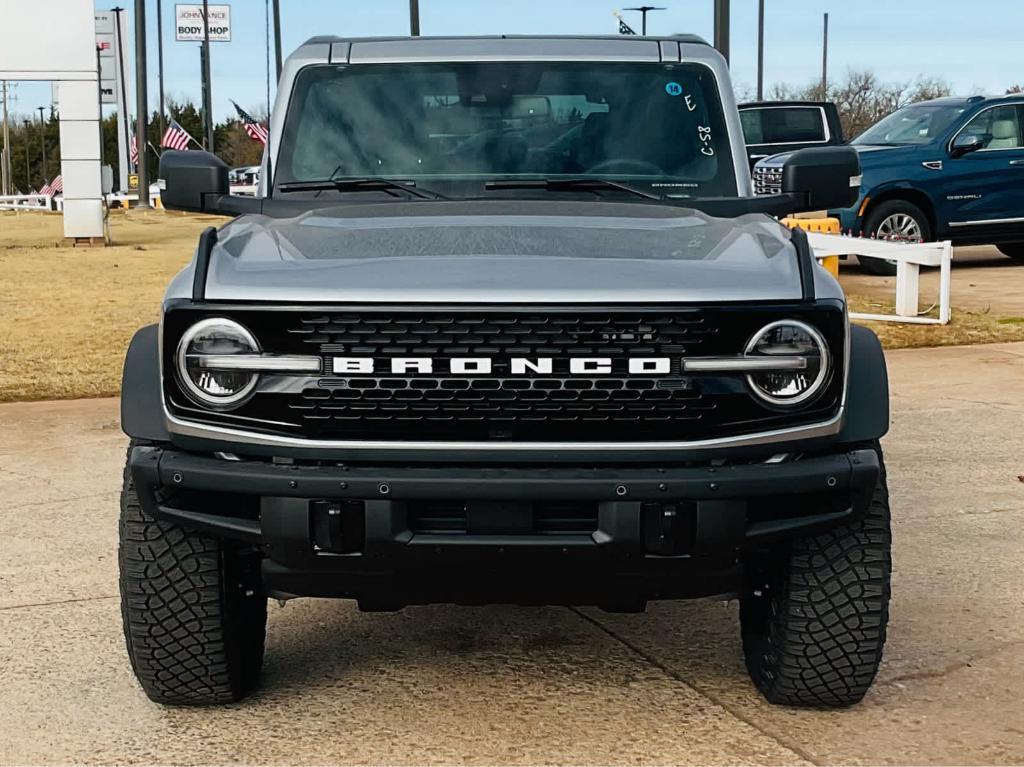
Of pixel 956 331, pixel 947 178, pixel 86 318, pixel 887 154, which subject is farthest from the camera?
pixel 947 178

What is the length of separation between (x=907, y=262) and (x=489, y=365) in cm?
959

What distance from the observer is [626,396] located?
353cm

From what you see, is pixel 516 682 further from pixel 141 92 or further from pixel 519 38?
pixel 141 92

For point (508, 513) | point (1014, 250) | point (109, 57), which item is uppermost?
point (109, 57)

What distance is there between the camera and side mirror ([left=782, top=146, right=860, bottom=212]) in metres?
4.82

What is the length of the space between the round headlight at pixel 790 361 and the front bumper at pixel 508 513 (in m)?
0.17

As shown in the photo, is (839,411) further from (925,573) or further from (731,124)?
(925,573)

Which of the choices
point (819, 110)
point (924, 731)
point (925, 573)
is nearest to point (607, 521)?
point (924, 731)

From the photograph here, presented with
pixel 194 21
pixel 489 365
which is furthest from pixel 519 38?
pixel 194 21

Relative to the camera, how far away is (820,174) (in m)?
4.83

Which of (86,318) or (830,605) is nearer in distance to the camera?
(830,605)

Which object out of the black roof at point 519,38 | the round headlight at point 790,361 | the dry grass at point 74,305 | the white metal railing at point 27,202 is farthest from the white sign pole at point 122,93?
the round headlight at point 790,361

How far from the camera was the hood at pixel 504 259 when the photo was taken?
3.53 m

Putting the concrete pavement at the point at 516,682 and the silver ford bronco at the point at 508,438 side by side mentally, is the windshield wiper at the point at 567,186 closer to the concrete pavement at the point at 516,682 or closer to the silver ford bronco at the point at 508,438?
the silver ford bronco at the point at 508,438
